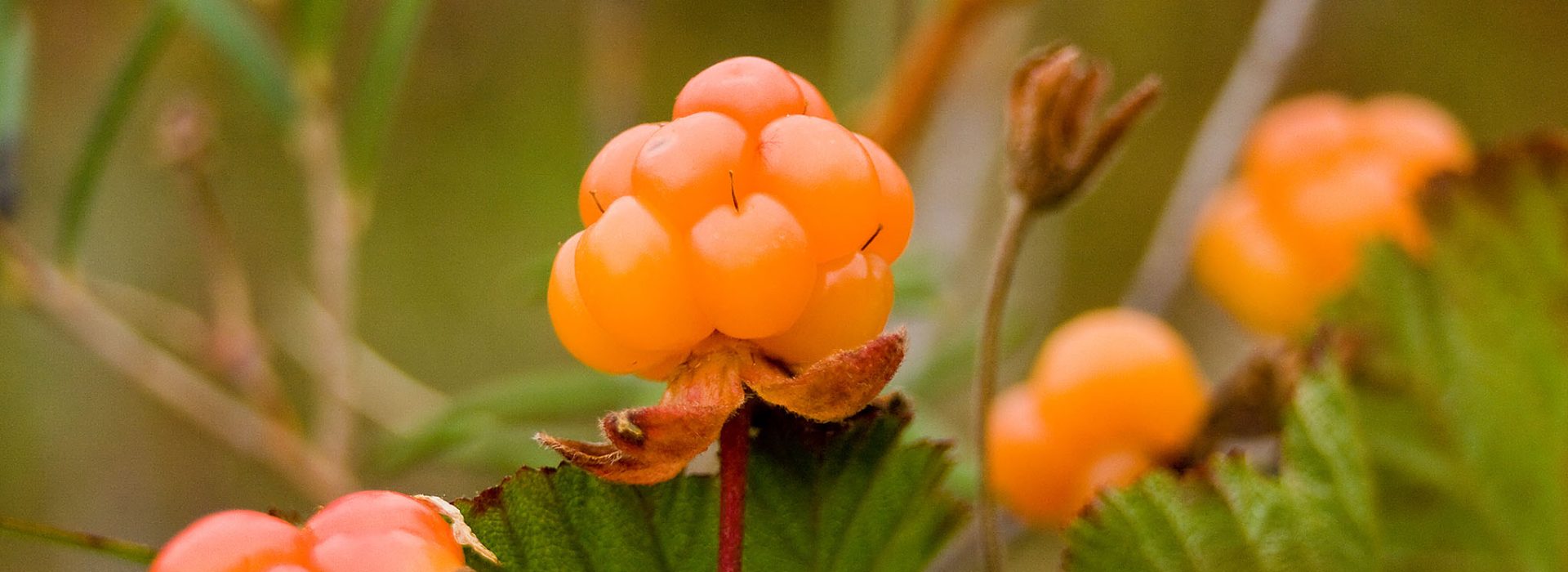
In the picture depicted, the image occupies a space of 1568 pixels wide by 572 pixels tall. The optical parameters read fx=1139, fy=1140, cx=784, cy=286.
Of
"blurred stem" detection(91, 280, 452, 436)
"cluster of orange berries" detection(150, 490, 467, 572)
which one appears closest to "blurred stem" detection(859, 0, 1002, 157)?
"blurred stem" detection(91, 280, 452, 436)

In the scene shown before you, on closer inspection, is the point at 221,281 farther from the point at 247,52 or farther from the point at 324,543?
the point at 324,543

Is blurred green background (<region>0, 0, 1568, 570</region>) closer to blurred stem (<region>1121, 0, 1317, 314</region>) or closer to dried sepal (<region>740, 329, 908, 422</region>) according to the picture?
blurred stem (<region>1121, 0, 1317, 314</region>)

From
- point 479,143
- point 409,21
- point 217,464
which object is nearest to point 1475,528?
point 409,21

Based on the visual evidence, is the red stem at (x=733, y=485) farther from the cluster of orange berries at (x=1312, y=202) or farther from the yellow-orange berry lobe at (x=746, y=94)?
the cluster of orange berries at (x=1312, y=202)

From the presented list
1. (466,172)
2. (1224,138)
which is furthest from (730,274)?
(466,172)

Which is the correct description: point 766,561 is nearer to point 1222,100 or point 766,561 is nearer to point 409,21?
point 409,21

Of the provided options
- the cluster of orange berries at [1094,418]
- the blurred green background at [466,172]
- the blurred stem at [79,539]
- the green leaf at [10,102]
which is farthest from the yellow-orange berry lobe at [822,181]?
the blurred green background at [466,172]

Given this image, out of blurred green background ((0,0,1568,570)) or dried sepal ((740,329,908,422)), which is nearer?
dried sepal ((740,329,908,422))
